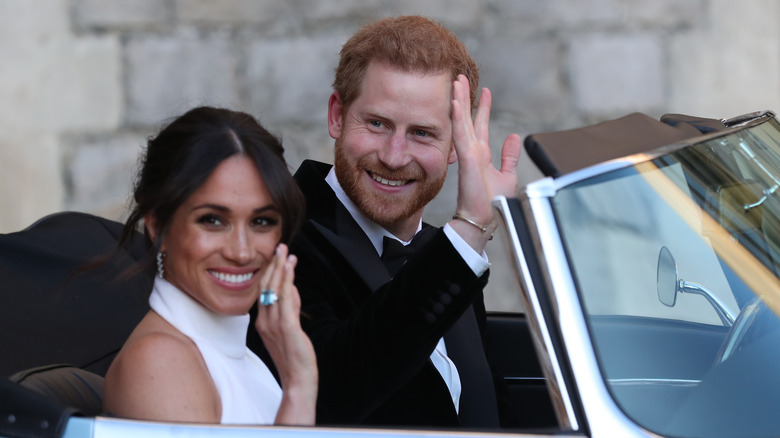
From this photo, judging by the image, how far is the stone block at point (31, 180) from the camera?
5.02 meters

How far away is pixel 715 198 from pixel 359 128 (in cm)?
91

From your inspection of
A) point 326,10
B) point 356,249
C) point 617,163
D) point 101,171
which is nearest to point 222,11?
point 326,10

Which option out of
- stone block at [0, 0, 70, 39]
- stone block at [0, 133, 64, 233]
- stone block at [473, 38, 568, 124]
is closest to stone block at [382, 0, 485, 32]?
stone block at [473, 38, 568, 124]

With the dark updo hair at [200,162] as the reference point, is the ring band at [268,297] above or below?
below

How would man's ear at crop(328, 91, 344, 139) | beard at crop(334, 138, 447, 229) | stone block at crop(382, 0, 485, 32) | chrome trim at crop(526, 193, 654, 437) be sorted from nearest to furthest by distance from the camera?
chrome trim at crop(526, 193, 654, 437) < beard at crop(334, 138, 447, 229) < man's ear at crop(328, 91, 344, 139) < stone block at crop(382, 0, 485, 32)

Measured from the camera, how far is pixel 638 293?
178cm

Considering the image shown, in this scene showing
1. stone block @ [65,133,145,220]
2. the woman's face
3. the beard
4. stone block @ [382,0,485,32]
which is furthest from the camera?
stone block @ [65,133,145,220]

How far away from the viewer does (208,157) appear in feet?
6.13

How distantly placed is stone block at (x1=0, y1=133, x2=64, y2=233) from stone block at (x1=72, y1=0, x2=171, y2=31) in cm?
61

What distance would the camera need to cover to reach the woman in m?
1.75

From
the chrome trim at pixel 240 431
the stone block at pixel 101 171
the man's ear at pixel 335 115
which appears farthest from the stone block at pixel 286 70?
the chrome trim at pixel 240 431

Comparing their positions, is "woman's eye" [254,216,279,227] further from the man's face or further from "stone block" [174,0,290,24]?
Answer: "stone block" [174,0,290,24]

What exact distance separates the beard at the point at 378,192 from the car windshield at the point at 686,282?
28.5 inches

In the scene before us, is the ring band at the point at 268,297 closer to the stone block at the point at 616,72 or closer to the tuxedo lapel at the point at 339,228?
the tuxedo lapel at the point at 339,228
